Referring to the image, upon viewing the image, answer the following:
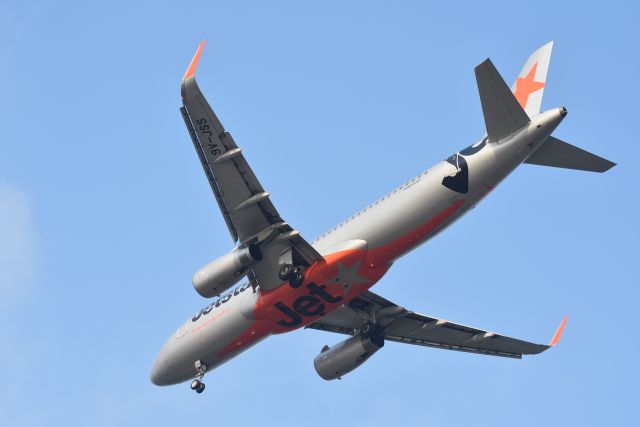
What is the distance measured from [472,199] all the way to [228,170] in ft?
30.0

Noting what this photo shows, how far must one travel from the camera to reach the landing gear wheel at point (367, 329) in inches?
2147

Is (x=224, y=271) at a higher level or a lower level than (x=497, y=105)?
higher

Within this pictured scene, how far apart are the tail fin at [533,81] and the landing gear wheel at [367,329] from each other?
12171mm

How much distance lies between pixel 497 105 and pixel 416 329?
1507cm

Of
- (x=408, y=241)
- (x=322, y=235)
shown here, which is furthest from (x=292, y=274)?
(x=408, y=241)

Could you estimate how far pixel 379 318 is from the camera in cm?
5528

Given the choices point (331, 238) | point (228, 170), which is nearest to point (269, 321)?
point (331, 238)

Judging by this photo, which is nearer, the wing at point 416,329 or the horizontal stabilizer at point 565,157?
the horizontal stabilizer at point 565,157

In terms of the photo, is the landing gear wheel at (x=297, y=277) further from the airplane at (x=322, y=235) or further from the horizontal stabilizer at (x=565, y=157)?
the horizontal stabilizer at (x=565, y=157)

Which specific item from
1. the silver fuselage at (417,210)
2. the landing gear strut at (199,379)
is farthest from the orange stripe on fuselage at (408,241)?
the landing gear strut at (199,379)

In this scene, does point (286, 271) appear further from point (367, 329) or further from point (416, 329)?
point (416, 329)

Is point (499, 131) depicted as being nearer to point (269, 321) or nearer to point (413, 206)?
point (413, 206)

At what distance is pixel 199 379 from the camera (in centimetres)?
5281

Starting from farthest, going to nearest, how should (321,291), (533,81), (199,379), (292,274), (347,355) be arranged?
(347,355), (199,379), (533,81), (321,291), (292,274)
